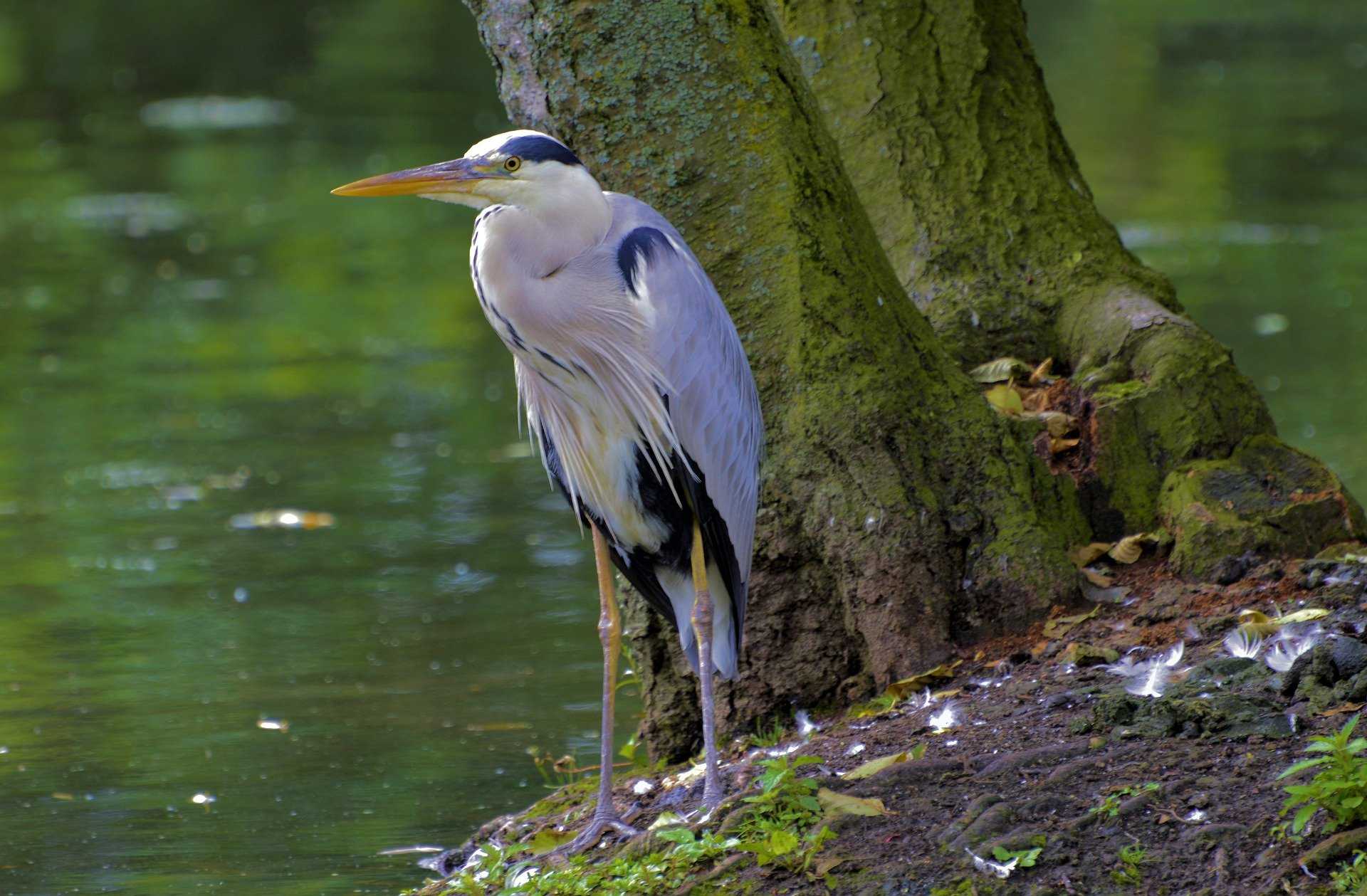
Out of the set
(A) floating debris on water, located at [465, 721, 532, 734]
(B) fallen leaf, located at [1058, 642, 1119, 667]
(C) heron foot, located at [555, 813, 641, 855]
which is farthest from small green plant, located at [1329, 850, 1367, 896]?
(A) floating debris on water, located at [465, 721, 532, 734]

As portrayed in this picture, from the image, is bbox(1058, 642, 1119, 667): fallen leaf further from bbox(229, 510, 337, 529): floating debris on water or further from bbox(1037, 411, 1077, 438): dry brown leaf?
bbox(229, 510, 337, 529): floating debris on water

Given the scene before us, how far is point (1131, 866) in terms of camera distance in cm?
332

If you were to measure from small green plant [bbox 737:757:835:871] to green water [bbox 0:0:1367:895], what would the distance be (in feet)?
3.88

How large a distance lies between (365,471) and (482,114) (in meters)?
9.35

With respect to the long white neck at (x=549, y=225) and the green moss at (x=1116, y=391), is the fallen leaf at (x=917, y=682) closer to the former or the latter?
the green moss at (x=1116, y=391)

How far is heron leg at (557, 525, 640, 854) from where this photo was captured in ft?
13.3

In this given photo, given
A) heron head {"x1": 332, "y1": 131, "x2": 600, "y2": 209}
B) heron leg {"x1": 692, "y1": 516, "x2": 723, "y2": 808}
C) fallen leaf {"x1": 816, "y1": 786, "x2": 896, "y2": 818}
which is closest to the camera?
fallen leaf {"x1": 816, "y1": 786, "x2": 896, "y2": 818}

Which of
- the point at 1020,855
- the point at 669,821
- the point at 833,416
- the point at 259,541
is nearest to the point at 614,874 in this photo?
the point at 669,821

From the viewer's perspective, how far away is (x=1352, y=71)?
18141 mm

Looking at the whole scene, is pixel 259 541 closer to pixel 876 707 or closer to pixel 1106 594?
pixel 876 707

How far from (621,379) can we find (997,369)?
1.52 metres

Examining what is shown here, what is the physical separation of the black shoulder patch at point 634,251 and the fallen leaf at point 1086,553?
1444 millimetres

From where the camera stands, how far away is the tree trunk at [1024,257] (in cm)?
474

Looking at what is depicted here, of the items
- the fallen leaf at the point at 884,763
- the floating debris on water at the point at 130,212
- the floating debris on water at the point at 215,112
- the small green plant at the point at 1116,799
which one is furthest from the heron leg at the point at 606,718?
the floating debris on water at the point at 215,112
